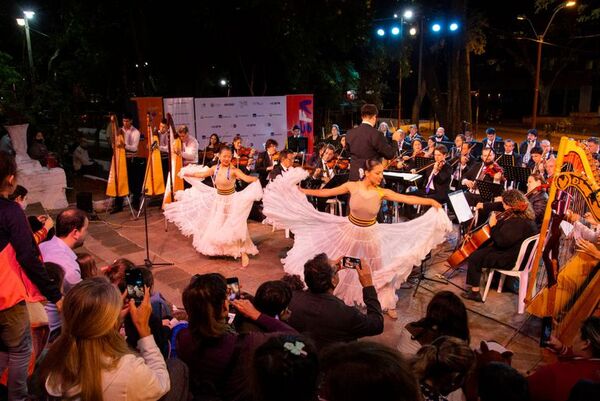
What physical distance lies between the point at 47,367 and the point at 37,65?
1049 inches

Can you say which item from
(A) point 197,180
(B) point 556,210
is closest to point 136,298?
(B) point 556,210

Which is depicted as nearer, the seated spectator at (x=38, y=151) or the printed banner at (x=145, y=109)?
the seated spectator at (x=38, y=151)

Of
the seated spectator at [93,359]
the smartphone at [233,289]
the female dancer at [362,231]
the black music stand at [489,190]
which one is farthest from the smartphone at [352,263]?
the black music stand at [489,190]

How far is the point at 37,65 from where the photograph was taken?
2488 cm

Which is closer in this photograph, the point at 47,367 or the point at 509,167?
the point at 47,367

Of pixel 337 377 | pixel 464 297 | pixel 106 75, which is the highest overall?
pixel 106 75

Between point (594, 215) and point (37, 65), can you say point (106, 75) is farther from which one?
point (594, 215)

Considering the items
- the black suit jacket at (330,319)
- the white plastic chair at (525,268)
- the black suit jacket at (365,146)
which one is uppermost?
the black suit jacket at (365,146)

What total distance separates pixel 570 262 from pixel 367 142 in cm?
320

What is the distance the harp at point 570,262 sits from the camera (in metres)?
4.41

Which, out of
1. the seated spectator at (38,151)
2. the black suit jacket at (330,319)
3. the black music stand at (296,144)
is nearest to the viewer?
the black suit jacket at (330,319)

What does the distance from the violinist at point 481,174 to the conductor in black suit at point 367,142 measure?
246 cm

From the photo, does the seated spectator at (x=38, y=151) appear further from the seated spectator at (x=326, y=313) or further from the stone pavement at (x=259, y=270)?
the seated spectator at (x=326, y=313)

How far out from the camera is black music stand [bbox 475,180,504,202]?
25.8 feet
